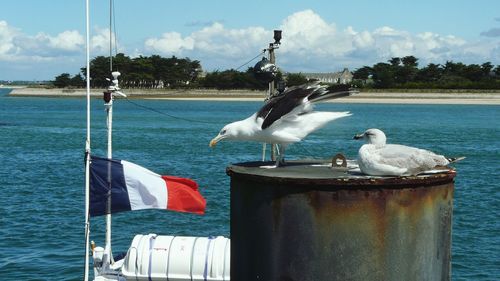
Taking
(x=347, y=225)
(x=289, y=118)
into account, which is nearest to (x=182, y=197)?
(x=289, y=118)

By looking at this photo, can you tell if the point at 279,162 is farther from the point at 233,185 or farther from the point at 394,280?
the point at 394,280

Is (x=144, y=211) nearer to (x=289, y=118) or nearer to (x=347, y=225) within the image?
(x=289, y=118)

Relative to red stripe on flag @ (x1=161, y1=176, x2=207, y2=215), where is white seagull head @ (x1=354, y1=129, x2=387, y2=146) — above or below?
above

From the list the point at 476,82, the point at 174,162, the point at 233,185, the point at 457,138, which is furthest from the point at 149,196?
the point at 476,82

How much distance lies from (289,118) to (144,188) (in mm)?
5488

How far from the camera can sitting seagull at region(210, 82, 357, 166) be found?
6.18m

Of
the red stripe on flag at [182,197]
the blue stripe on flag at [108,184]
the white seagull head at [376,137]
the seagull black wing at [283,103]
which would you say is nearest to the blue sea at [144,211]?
the seagull black wing at [283,103]

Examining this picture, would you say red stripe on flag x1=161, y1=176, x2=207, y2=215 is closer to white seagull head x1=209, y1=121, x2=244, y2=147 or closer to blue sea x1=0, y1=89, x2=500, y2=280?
blue sea x1=0, y1=89, x2=500, y2=280

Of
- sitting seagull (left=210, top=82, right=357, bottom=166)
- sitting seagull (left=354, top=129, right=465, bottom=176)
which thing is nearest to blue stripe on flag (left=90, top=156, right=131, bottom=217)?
sitting seagull (left=210, top=82, right=357, bottom=166)

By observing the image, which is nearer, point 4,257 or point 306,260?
point 306,260

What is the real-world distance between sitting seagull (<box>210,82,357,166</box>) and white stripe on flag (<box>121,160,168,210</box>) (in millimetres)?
4979

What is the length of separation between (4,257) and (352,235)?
730 inches

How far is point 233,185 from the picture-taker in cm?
498

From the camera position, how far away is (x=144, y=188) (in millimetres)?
11445
